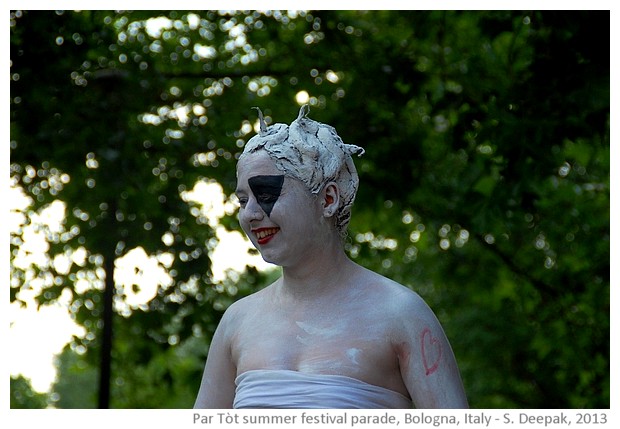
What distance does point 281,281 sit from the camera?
15.6 feet

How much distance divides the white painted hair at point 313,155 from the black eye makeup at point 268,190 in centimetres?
5

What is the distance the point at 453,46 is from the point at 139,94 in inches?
130

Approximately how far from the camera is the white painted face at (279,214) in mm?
4512

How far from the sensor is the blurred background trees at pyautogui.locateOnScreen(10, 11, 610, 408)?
9.26 m

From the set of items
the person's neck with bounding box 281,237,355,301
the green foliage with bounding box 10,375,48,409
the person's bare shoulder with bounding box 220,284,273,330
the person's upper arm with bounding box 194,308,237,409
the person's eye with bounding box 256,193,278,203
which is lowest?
the green foliage with bounding box 10,375,48,409

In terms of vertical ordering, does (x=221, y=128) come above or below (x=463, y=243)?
above

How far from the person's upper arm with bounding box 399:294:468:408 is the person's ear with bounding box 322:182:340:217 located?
0.48 meters

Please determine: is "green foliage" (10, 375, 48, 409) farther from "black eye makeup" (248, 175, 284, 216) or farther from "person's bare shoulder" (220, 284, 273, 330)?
"black eye makeup" (248, 175, 284, 216)

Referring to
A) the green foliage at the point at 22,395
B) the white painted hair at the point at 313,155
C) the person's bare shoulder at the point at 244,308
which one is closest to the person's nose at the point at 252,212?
the white painted hair at the point at 313,155

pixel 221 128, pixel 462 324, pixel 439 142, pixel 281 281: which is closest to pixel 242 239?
pixel 221 128

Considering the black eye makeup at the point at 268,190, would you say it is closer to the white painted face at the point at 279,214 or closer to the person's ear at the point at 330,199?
the white painted face at the point at 279,214

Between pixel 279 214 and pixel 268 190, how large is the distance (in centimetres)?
10

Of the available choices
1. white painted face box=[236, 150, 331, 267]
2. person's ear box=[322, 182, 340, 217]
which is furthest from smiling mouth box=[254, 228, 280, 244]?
person's ear box=[322, 182, 340, 217]
